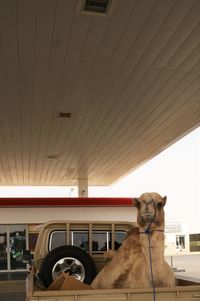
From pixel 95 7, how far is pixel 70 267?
3.47 meters

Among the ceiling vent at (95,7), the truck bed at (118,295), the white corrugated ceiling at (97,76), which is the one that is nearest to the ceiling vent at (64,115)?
the white corrugated ceiling at (97,76)

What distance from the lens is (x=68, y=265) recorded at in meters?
6.15

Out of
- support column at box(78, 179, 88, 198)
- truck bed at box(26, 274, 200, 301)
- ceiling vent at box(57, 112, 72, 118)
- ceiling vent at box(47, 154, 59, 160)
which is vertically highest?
ceiling vent at box(57, 112, 72, 118)

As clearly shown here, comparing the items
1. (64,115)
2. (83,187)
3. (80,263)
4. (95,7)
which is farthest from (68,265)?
(83,187)

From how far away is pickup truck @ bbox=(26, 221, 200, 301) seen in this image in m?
4.25

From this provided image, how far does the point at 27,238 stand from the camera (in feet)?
67.4

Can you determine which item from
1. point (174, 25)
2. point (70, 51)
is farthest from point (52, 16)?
point (174, 25)

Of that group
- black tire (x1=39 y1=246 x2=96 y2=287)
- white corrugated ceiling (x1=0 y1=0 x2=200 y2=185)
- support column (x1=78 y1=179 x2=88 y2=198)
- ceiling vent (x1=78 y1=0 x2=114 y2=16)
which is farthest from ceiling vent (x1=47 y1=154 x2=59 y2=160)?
black tire (x1=39 y1=246 x2=96 y2=287)

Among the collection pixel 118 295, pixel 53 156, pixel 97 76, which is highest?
pixel 97 76

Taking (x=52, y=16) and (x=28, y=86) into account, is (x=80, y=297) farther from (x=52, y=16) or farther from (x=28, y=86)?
(x=28, y=86)

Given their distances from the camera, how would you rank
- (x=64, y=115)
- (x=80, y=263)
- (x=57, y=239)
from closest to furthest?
(x=80, y=263), (x=57, y=239), (x=64, y=115)

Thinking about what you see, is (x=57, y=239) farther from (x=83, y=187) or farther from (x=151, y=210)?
(x=83, y=187)

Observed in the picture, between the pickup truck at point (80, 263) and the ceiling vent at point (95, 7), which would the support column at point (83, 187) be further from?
the ceiling vent at point (95, 7)

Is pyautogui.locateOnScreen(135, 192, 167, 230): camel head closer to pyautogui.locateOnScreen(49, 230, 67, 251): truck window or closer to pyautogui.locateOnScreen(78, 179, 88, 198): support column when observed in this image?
pyautogui.locateOnScreen(49, 230, 67, 251): truck window
